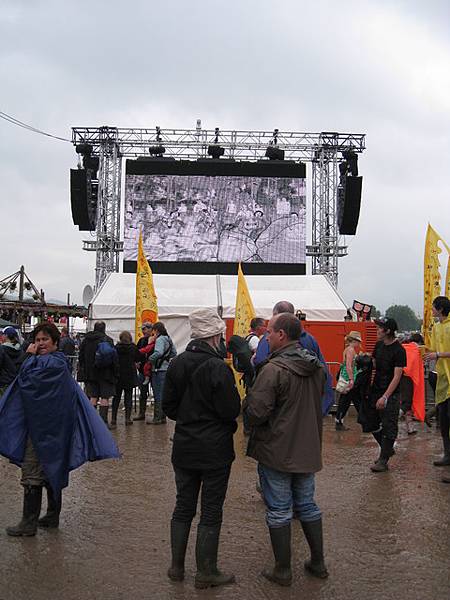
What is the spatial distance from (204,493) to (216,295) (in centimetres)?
1428

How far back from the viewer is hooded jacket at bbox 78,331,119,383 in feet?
33.5

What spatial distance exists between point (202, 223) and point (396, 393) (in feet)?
60.8

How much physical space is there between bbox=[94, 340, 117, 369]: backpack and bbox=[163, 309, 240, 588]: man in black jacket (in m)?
6.00

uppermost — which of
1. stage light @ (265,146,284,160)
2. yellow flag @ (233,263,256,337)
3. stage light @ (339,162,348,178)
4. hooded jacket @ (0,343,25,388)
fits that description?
stage light @ (265,146,284,160)

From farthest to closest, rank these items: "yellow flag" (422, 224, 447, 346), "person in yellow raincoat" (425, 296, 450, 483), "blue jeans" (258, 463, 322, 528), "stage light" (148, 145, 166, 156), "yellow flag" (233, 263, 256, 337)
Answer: "stage light" (148, 145, 166, 156) < "yellow flag" (233, 263, 256, 337) < "yellow flag" (422, 224, 447, 346) < "person in yellow raincoat" (425, 296, 450, 483) < "blue jeans" (258, 463, 322, 528)

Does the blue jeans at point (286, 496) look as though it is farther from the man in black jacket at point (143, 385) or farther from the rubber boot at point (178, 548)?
the man in black jacket at point (143, 385)

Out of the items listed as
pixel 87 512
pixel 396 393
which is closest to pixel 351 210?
pixel 396 393

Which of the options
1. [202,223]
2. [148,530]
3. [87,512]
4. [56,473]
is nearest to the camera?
[56,473]

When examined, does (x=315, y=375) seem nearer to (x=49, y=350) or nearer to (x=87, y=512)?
(x=49, y=350)

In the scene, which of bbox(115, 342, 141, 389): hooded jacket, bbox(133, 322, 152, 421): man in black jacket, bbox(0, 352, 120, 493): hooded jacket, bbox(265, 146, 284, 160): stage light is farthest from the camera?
bbox(265, 146, 284, 160): stage light

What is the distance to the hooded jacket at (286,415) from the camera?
12.8ft

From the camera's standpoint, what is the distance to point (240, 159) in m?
26.5

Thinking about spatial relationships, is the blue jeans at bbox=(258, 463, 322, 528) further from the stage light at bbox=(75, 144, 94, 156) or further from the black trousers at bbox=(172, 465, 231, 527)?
the stage light at bbox=(75, 144, 94, 156)

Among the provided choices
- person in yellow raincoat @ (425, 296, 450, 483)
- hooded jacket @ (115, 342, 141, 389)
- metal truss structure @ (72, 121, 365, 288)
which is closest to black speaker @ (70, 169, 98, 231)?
metal truss structure @ (72, 121, 365, 288)
